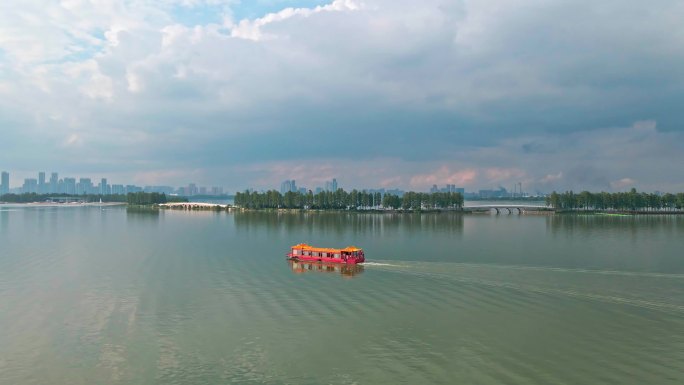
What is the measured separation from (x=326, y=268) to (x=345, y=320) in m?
21.4

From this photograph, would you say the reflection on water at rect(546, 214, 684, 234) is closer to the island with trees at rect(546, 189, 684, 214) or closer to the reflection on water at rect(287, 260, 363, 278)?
the island with trees at rect(546, 189, 684, 214)

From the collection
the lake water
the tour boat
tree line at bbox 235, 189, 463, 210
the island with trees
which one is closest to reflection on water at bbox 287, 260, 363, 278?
the lake water

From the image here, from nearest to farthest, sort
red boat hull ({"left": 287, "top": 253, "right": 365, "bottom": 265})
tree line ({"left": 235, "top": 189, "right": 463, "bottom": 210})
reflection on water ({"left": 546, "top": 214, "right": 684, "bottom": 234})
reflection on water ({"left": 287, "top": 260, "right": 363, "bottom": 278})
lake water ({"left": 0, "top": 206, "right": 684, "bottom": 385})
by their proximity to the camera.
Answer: lake water ({"left": 0, "top": 206, "right": 684, "bottom": 385}) < reflection on water ({"left": 287, "top": 260, "right": 363, "bottom": 278}) < red boat hull ({"left": 287, "top": 253, "right": 365, "bottom": 265}) < reflection on water ({"left": 546, "top": 214, "right": 684, "bottom": 234}) < tree line ({"left": 235, "top": 189, "right": 463, "bottom": 210})

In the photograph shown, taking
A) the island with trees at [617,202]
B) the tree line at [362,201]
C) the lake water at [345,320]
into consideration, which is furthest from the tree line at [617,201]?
the lake water at [345,320]

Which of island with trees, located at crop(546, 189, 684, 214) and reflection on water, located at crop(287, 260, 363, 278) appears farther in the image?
island with trees, located at crop(546, 189, 684, 214)

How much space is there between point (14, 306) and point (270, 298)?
61.6 feet

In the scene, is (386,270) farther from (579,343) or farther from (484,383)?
(484,383)

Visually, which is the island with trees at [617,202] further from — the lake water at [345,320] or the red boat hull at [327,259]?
the red boat hull at [327,259]

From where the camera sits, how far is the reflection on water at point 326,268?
1871 inches

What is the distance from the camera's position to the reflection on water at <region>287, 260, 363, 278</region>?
47.5 m

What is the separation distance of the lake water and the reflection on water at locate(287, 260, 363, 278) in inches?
17.0

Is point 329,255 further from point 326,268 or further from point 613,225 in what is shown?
point 613,225

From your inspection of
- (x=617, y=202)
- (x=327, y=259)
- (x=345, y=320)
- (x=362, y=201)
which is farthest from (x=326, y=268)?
(x=617, y=202)

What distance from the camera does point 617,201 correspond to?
592 feet
